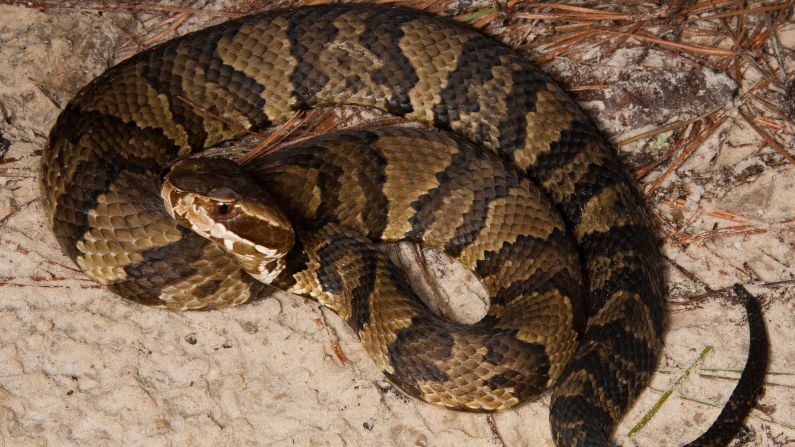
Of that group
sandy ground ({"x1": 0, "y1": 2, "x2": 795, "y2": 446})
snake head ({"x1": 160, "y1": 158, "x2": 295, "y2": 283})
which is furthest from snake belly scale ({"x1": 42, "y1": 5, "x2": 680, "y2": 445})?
snake head ({"x1": 160, "y1": 158, "x2": 295, "y2": 283})

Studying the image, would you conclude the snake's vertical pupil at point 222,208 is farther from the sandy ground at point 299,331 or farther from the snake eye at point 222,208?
the sandy ground at point 299,331

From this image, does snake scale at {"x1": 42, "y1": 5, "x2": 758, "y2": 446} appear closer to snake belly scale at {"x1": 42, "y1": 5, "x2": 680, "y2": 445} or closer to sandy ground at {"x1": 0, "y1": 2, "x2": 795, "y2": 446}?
snake belly scale at {"x1": 42, "y1": 5, "x2": 680, "y2": 445}

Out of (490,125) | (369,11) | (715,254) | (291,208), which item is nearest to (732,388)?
(715,254)

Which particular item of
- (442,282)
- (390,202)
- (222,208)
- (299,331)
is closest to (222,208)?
(222,208)

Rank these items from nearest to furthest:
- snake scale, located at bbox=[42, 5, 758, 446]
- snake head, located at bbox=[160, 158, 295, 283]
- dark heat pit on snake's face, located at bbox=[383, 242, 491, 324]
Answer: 1. snake head, located at bbox=[160, 158, 295, 283]
2. snake scale, located at bbox=[42, 5, 758, 446]
3. dark heat pit on snake's face, located at bbox=[383, 242, 491, 324]

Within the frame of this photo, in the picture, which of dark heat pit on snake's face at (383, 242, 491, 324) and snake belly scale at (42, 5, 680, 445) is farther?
dark heat pit on snake's face at (383, 242, 491, 324)

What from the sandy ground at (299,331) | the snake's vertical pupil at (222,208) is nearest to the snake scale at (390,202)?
the snake's vertical pupil at (222,208)

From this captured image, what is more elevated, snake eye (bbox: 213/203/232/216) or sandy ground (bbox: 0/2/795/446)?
snake eye (bbox: 213/203/232/216)
